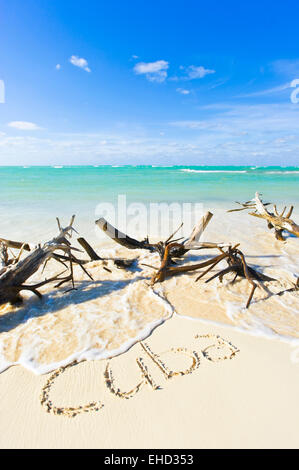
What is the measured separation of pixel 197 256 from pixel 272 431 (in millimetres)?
3775

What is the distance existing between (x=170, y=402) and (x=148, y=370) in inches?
15.2

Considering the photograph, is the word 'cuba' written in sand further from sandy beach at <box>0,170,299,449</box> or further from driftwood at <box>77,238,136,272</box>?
driftwood at <box>77,238,136,272</box>

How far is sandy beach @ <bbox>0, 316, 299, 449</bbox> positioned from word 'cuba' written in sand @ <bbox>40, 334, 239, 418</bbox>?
1 centimetres

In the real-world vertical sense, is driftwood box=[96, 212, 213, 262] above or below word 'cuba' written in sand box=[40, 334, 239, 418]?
above

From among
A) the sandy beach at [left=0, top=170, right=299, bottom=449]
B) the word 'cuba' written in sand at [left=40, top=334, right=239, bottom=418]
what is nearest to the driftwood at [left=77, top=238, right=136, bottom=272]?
the sandy beach at [left=0, top=170, right=299, bottom=449]

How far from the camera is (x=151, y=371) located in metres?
2.44

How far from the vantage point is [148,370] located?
8.05ft

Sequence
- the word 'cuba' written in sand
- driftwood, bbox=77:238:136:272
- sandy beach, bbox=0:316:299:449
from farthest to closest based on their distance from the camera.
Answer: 1. driftwood, bbox=77:238:136:272
2. the word 'cuba' written in sand
3. sandy beach, bbox=0:316:299:449

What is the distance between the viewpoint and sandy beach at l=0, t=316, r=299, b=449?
1.87m

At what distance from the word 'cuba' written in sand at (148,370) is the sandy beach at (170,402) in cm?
1

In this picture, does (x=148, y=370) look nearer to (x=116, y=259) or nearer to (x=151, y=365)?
(x=151, y=365)

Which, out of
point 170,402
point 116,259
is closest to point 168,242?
point 116,259
